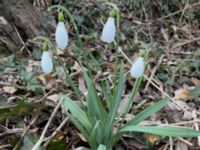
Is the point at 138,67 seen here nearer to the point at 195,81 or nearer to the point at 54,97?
the point at 54,97

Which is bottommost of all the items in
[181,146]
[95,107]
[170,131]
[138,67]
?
[181,146]

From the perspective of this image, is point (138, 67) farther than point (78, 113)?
No

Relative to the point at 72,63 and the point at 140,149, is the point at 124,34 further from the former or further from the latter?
the point at 140,149

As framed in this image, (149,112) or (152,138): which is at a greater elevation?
(149,112)

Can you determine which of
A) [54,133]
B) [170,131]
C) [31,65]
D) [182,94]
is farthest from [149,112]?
[31,65]

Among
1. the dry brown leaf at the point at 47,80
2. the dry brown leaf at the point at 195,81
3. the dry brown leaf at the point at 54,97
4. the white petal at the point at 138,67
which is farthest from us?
the dry brown leaf at the point at 195,81

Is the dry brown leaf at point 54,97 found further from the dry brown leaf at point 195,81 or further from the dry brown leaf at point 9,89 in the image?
the dry brown leaf at point 195,81

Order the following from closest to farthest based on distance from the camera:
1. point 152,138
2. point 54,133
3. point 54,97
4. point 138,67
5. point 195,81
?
1. point 138,67
2. point 54,133
3. point 152,138
4. point 54,97
5. point 195,81

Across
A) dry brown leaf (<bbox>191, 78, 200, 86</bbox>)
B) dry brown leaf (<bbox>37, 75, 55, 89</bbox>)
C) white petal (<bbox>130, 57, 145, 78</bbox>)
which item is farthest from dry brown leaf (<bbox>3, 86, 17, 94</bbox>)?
dry brown leaf (<bbox>191, 78, 200, 86</bbox>)

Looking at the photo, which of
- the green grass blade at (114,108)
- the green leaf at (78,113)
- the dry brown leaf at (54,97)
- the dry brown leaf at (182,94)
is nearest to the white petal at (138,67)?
the green grass blade at (114,108)

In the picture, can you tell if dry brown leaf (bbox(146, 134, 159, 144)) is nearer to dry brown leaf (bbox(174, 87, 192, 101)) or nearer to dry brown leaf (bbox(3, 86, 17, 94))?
dry brown leaf (bbox(174, 87, 192, 101))
